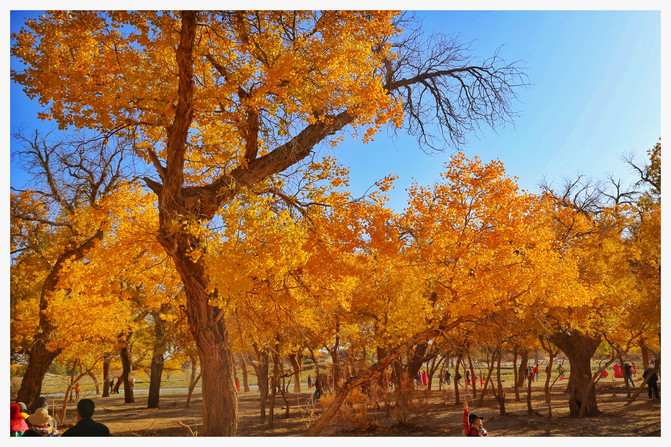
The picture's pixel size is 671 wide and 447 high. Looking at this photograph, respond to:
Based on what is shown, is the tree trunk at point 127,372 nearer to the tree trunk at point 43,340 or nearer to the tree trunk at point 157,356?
the tree trunk at point 157,356

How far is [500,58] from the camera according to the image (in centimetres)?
690

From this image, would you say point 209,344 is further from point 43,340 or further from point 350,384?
point 43,340

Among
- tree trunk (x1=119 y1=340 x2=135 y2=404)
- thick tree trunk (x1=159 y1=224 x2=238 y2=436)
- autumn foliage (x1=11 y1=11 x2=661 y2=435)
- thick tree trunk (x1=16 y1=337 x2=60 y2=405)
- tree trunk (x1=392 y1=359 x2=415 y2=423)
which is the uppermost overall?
autumn foliage (x1=11 y1=11 x2=661 y2=435)

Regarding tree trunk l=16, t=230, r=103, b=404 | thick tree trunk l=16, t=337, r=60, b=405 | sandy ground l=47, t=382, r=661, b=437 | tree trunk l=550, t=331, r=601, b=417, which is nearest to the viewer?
sandy ground l=47, t=382, r=661, b=437

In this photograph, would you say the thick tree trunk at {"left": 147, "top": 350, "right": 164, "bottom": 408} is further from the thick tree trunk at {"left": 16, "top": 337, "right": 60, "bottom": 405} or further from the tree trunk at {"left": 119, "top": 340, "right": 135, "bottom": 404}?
the thick tree trunk at {"left": 16, "top": 337, "right": 60, "bottom": 405}

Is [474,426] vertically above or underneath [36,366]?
above

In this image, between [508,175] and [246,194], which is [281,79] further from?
[508,175]

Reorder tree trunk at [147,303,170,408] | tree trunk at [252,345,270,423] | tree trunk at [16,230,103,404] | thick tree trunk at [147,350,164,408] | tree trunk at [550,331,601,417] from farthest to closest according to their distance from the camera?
thick tree trunk at [147,350,164,408] < tree trunk at [147,303,170,408] < tree trunk at [252,345,270,423] < tree trunk at [550,331,601,417] < tree trunk at [16,230,103,404]

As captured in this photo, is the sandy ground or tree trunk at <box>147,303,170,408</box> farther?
tree trunk at <box>147,303,170,408</box>

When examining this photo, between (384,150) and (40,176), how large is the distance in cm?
857

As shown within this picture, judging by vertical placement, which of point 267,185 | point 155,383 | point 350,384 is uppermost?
point 267,185

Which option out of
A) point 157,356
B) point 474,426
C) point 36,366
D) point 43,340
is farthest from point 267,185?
point 157,356

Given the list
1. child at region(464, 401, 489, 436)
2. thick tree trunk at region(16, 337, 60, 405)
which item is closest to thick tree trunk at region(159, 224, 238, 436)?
child at region(464, 401, 489, 436)

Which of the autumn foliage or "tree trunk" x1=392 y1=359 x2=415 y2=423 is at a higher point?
the autumn foliage
